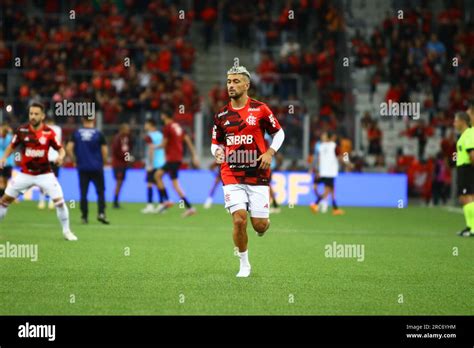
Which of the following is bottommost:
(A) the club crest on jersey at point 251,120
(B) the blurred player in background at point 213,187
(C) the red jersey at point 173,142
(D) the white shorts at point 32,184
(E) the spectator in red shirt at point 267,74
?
(B) the blurred player in background at point 213,187

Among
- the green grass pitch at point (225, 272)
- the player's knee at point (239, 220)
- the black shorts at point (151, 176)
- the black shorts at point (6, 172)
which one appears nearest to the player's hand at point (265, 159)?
the player's knee at point (239, 220)

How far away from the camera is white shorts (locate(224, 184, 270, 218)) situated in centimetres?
1192

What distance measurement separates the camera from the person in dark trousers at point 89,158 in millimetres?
20297

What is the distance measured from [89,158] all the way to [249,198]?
29.2 ft

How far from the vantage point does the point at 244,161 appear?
39.3 feet

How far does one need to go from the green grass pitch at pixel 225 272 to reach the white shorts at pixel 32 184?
Result: 91 centimetres

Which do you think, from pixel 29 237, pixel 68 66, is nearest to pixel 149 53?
pixel 68 66

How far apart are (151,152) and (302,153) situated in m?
7.23

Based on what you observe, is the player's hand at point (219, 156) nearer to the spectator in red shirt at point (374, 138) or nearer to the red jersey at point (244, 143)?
the red jersey at point (244, 143)

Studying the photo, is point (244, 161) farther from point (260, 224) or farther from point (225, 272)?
point (225, 272)

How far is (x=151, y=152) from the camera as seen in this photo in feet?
81.7

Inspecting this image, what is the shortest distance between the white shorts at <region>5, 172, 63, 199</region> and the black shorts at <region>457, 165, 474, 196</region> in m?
7.81
